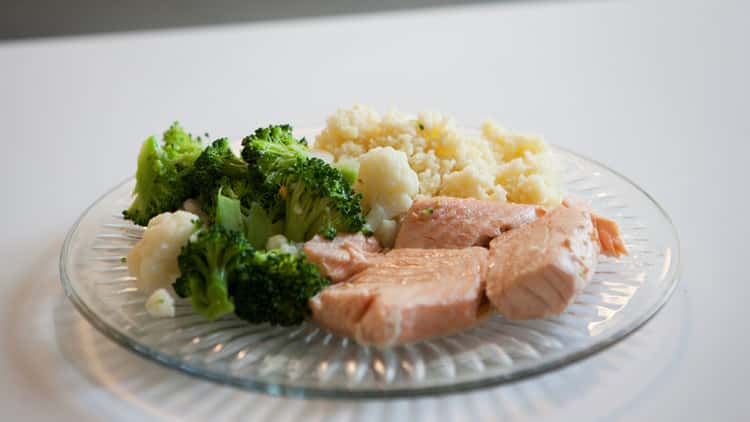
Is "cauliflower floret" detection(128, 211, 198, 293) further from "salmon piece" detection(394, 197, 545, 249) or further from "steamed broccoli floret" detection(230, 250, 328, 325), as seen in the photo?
"salmon piece" detection(394, 197, 545, 249)

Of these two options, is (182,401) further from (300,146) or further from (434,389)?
(300,146)

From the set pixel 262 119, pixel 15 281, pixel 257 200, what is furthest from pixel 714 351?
pixel 262 119

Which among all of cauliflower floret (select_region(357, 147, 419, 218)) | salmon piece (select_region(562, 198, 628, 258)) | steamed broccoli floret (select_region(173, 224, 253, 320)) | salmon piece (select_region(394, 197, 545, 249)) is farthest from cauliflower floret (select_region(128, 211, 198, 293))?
salmon piece (select_region(562, 198, 628, 258))

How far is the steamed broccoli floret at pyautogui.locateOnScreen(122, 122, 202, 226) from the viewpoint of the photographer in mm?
3939

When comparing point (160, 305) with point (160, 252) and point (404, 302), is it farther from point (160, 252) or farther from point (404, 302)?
point (404, 302)

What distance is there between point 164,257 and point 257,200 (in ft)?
1.84

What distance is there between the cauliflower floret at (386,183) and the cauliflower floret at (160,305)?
114cm

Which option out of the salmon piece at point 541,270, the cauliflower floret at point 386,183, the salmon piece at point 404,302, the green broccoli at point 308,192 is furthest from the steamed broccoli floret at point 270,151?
the salmon piece at point 541,270

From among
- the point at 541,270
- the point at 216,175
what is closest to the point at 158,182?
the point at 216,175

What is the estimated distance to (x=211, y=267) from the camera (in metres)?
3.18

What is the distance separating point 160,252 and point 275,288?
0.62 metres

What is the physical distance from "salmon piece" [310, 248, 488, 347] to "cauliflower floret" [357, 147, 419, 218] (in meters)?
0.55

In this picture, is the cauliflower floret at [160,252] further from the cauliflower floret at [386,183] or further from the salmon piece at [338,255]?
the cauliflower floret at [386,183]

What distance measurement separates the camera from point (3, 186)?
5047 millimetres
